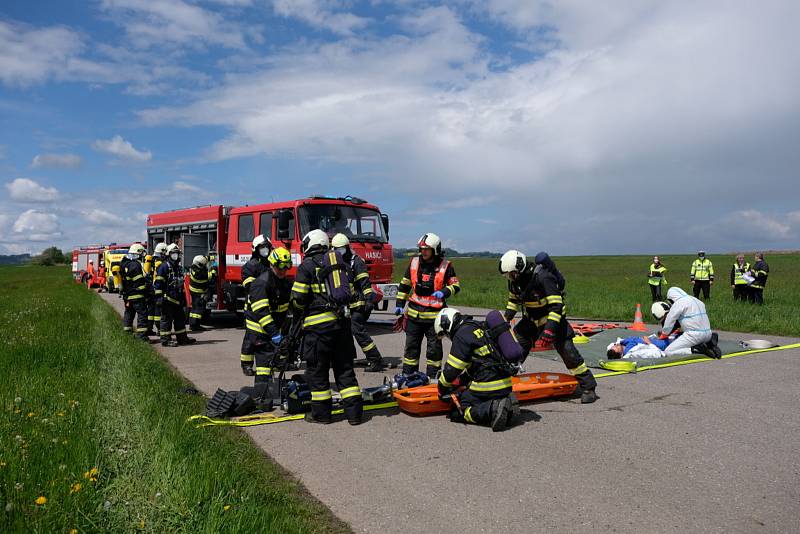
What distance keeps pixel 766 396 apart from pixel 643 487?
363 centimetres

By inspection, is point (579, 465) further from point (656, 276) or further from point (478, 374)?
point (656, 276)

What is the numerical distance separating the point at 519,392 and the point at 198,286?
8515 mm

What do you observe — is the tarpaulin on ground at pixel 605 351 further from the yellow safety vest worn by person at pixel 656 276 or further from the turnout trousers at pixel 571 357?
the yellow safety vest worn by person at pixel 656 276

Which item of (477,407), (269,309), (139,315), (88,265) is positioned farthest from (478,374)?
(88,265)

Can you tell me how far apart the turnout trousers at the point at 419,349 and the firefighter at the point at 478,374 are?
131 cm

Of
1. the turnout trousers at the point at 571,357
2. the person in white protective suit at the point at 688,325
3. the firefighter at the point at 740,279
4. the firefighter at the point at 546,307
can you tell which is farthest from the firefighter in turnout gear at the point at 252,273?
the firefighter at the point at 740,279

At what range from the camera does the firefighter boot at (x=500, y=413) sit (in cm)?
554

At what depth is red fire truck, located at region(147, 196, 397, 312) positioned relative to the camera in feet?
40.1

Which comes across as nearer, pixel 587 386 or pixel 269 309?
pixel 587 386

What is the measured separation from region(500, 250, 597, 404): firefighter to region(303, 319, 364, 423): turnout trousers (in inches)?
81.7

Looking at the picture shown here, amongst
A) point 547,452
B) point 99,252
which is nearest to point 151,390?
point 547,452

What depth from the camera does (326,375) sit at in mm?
6043

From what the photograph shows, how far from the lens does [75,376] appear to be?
24.4 feet

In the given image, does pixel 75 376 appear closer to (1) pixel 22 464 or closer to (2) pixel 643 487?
(1) pixel 22 464
